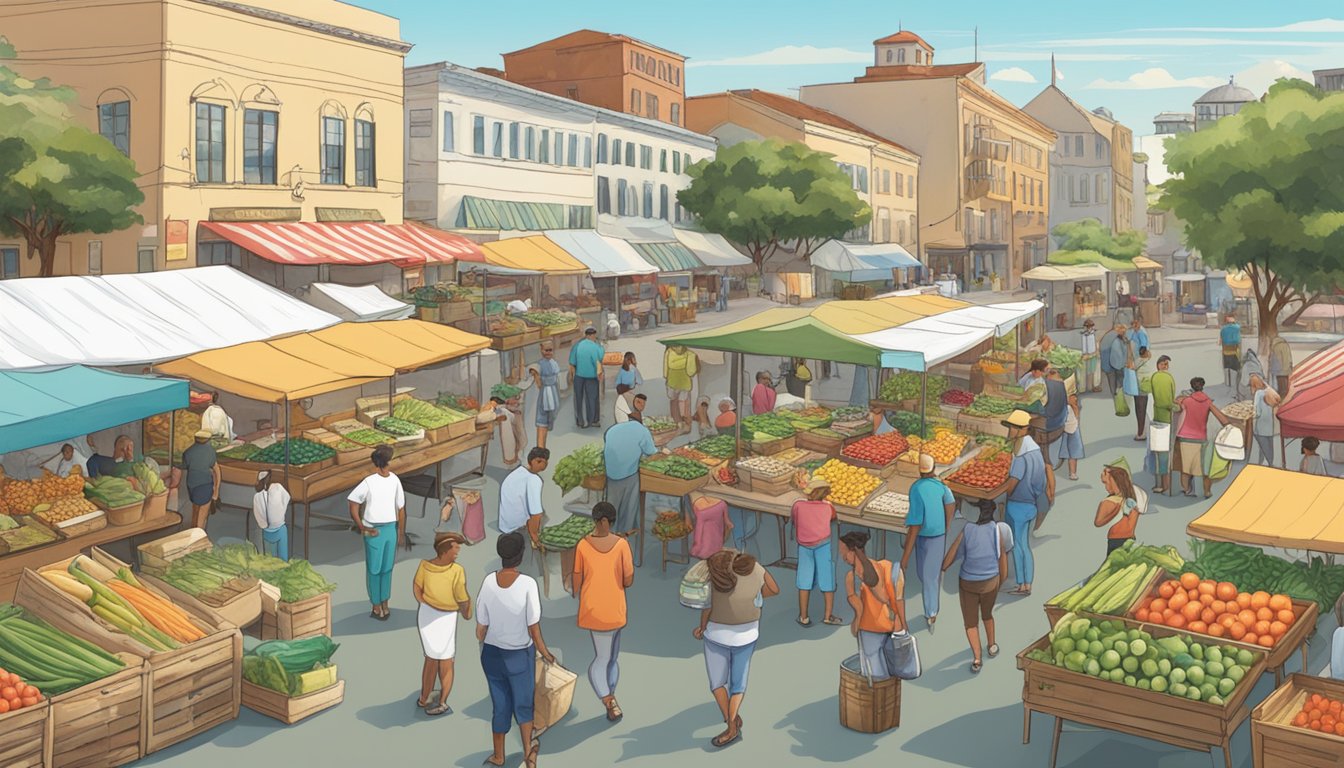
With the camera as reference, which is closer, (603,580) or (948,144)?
(603,580)

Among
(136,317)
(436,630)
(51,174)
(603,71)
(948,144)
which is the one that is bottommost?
(436,630)

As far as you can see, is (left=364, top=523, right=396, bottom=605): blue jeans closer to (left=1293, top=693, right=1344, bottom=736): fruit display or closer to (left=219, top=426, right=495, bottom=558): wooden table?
(left=219, top=426, right=495, bottom=558): wooden table

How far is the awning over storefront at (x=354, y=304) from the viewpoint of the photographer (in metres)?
26.1

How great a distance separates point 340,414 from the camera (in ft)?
61.0

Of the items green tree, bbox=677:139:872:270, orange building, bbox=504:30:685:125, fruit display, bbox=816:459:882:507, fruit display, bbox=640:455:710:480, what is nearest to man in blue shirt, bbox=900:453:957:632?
fruit display, bbox=816:459:882:507

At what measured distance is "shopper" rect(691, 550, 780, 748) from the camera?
30.0ft

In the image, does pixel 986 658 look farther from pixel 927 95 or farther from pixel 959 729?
pixel 927 95

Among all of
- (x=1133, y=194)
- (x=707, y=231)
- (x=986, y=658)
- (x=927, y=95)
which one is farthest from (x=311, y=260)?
(x=1133, y=194)

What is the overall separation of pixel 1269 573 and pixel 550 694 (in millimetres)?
6480

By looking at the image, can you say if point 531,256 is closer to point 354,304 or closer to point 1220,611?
point 354,304

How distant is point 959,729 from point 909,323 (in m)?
9.33

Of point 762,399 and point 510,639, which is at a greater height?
point 762,399

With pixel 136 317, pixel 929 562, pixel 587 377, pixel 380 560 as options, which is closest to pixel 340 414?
pixel 136 317

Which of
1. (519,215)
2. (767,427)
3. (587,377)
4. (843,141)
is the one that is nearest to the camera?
(767,427)
